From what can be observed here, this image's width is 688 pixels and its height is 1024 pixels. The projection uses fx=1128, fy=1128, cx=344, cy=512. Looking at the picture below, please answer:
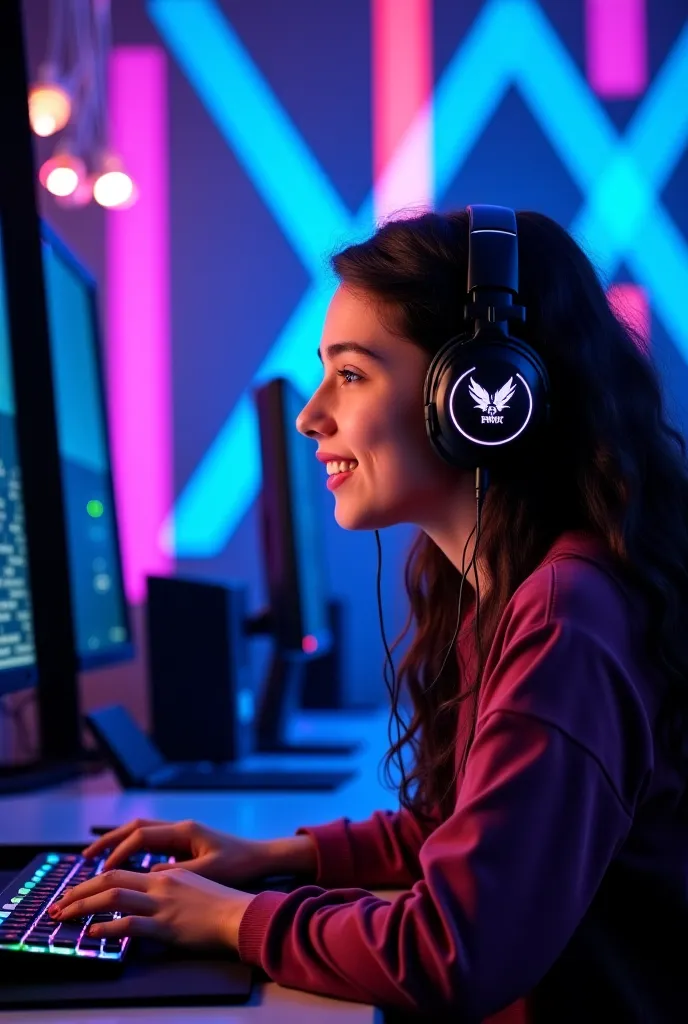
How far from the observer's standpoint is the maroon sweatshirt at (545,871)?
2.06 feet

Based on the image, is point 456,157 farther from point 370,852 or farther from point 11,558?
point 370,852

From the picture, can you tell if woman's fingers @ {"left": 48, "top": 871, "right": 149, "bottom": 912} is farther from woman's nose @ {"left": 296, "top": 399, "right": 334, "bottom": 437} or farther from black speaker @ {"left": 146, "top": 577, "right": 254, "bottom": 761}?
black speaker @ {"left": 146, "top": 577, "right": 254, "bottom": 761}

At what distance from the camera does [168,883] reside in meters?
0.75

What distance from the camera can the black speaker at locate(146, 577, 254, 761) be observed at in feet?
5.27

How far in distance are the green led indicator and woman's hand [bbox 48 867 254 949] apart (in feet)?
2.89

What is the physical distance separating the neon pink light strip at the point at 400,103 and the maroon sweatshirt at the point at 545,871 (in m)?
2.43

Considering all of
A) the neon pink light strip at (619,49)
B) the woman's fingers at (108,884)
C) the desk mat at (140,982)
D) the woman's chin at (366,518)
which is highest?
the neon pink light strip at (619,49)

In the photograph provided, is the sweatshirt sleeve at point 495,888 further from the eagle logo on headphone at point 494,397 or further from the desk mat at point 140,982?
the eagle logo on headphone at point 494,397

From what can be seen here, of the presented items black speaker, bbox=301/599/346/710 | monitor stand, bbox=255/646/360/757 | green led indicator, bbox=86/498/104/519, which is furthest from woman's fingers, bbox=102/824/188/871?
black speaker, bbox=301/599/346/710

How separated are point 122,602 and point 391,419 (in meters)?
0.91

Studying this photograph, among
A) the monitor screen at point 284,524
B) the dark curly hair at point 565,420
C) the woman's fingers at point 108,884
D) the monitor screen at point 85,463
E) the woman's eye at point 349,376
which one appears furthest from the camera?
the monitor screen at point 284,524

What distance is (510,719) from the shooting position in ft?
2.20

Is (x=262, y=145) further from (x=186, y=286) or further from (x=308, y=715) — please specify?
(x=308, y=715)

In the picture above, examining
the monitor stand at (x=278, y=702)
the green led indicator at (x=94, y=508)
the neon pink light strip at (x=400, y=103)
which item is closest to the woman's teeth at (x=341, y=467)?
the green led indicator at (x=94, y=508)
